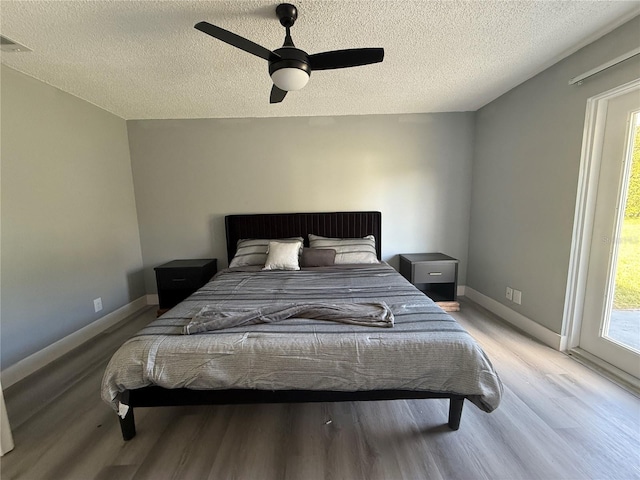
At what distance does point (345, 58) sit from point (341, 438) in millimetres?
2143

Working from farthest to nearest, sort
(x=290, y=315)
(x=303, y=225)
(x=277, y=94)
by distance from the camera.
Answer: (x=303, y=225)
(x=277, y=94)
(x=290, y=315)

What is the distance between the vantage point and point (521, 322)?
8.36 ft

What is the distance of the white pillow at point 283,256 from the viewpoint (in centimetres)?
276

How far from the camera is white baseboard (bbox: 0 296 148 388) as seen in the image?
1914 millimetres

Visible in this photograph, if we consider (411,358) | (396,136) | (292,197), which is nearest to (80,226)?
(292,197)

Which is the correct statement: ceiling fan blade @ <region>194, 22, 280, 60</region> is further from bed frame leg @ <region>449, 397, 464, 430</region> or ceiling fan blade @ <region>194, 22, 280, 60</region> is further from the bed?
bed frame leg @ <region>449, 397, 464, 430</region>

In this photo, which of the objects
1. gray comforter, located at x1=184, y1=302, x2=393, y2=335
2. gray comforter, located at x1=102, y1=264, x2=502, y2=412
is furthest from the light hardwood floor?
gray comforter, located at x1=184, y1=302, x2=393, y2=335

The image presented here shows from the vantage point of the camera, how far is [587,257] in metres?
2.06

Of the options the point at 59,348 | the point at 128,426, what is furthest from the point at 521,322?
the point at 59,348

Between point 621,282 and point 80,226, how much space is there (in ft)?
15.0

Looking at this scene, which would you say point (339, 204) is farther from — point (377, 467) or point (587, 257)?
point (377, 467)

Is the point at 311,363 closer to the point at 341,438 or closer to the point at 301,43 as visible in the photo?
the point at 341,438

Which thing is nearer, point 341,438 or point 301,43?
point 341,438

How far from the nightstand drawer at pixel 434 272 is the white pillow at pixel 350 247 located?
1.63ft
